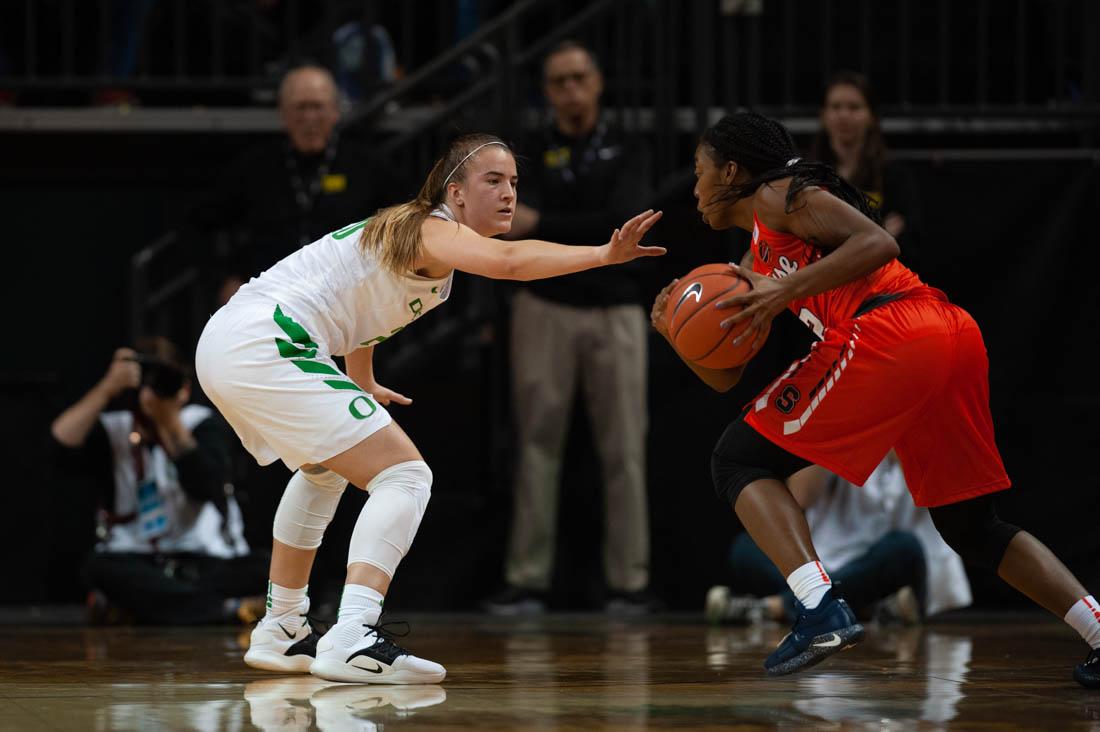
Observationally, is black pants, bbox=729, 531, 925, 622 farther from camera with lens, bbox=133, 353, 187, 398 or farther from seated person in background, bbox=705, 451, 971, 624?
camera with lens, bbox=133, 353, 187, 398

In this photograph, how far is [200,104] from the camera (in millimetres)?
8711

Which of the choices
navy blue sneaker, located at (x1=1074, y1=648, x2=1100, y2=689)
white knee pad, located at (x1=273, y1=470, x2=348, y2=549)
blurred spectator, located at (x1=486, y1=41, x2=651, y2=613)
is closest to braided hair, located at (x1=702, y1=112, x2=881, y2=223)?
navy blue sneaker, located at (x1=1074, y1=648, x2=1100, y2=689)

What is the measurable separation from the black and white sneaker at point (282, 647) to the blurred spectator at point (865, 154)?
121 inches

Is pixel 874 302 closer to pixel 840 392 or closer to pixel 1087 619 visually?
pixel 840 392

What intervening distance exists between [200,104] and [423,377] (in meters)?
2.16

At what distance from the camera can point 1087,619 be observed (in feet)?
13.8

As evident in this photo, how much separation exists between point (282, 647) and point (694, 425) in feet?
9.91

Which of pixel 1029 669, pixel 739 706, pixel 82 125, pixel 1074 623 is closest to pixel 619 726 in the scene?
pixel 739 706

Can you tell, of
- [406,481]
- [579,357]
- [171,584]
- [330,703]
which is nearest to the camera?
[330,703]

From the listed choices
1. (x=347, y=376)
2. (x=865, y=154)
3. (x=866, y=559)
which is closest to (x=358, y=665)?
(x=347, y=376)

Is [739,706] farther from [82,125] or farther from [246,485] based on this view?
[82,125]

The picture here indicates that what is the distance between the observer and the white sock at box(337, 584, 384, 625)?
4.18 metres

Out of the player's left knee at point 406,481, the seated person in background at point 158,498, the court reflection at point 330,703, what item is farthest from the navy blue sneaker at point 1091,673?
the seated person in background at point 158,498

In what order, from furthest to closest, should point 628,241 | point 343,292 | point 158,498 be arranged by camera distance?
point 158,498
point 343,292
point 628,241
